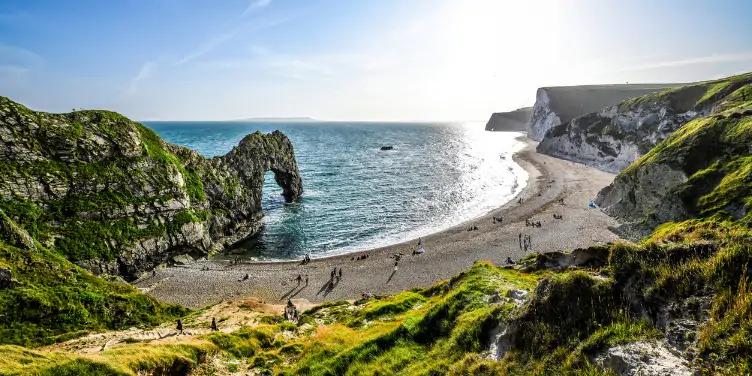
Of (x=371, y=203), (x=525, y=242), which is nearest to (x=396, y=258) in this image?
(x=525, y=242)

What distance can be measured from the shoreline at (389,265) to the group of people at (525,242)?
1.87 feet

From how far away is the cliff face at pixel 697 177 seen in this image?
32.8m

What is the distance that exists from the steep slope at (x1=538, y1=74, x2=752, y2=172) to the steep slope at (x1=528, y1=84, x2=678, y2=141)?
3500 cm

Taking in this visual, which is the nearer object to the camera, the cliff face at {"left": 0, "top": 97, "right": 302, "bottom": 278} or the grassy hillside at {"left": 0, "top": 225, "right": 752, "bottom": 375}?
the grassy hillside at {"left": 0, "top": 225, "right": 752, "bottom": 375}

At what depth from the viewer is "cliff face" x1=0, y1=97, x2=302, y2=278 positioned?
112ft

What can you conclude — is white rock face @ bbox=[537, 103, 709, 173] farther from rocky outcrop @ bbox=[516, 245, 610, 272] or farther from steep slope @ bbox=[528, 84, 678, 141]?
rocky outcrop @ bbox=[516, 245, 610, 272]

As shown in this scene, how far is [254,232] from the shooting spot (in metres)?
57.0

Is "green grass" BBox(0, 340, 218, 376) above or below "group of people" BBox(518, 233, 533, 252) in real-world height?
above

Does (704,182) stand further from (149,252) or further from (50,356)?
(149,252)

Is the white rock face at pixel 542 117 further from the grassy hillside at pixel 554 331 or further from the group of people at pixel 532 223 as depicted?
the grassy hillside at pixel 554 331

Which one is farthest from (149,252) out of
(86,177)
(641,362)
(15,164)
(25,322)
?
(641,362)

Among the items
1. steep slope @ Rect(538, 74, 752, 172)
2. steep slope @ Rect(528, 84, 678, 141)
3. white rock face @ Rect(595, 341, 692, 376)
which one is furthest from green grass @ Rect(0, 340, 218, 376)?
steep slope @ Rect(528, 84, 678, 141)

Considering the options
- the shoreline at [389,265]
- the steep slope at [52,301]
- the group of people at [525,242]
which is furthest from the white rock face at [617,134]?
the steep slope at [52,301]

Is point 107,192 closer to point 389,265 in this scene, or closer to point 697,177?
point 389,265
